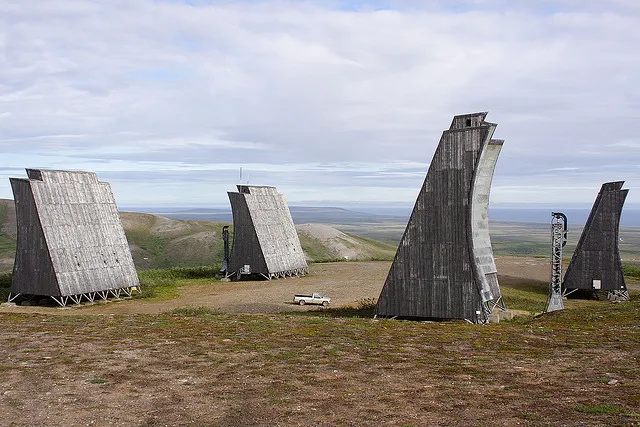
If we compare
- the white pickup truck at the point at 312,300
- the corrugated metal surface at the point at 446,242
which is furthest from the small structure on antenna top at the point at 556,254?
the white pickup truck at the point at 312,300

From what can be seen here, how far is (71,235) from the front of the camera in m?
44.3

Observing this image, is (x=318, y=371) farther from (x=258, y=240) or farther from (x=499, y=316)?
(x=258, y=240)

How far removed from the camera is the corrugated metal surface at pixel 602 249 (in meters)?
47.8

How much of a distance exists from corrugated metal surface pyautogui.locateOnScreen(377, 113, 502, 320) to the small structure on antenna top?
5.55m

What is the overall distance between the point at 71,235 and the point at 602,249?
3775cm

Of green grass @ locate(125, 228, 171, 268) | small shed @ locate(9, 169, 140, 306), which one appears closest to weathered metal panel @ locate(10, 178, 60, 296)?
small shed @ locate(9, 169, 140, 306)

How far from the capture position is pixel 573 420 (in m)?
15.1

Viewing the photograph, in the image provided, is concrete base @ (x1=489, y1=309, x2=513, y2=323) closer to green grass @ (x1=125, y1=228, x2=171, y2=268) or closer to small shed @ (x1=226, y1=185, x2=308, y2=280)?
small shed @ (x1=226, y1=185, x2=308, y2=280)

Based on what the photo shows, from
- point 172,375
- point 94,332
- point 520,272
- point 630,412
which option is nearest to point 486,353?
point 630,412

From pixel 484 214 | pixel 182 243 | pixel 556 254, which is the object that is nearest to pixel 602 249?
pixel 556 254

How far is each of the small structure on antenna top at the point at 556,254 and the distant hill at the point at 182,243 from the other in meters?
49.6

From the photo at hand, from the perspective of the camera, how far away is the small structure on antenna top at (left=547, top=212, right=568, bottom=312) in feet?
121

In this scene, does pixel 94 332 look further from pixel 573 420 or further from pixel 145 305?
pixel 573 420

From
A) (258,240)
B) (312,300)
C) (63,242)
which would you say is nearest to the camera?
(312,300)
